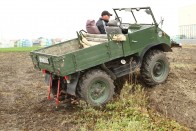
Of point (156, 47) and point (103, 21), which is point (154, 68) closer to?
point (156, 47)

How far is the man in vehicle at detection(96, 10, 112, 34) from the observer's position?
1079cm

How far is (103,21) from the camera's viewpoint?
10797 mm

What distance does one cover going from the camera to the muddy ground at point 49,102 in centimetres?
903

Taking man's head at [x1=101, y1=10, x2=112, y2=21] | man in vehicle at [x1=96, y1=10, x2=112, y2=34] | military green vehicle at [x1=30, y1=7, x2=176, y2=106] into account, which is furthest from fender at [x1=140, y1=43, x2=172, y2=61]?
man's head at [x1=101, y1=10, x2=112, y2=21]

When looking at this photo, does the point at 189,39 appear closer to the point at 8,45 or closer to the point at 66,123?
the point at 8,45

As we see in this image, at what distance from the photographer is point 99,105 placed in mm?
9562

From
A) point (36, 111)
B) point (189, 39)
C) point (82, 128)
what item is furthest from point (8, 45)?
point (82, 128)

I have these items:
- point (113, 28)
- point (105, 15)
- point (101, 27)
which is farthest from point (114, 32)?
point (105, 15)

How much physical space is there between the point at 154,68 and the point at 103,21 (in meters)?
1.80

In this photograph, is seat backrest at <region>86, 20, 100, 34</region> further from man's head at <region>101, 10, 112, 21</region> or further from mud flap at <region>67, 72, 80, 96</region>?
mud flap at <region>67, 72, 80, 96</region>

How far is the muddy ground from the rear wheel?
0.22 m

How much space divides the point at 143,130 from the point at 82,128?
3.95 feet

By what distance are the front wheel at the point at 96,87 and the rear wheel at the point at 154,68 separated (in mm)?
1198

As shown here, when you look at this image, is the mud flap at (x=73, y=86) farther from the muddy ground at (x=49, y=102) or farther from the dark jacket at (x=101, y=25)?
the dark jacket at (x=101, y=25)
